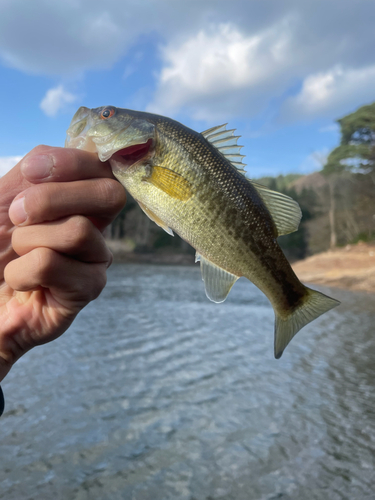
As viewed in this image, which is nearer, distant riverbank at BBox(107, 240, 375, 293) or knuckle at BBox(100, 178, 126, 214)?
knuckle at BBox(100, 178, 126, 214)

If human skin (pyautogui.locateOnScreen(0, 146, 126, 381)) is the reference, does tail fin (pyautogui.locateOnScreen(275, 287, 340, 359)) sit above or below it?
below

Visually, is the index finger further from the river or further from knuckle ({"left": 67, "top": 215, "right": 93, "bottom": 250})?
the river

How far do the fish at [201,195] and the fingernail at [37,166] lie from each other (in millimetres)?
288

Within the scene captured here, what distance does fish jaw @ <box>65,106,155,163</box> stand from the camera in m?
2.10

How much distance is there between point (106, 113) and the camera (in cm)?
231

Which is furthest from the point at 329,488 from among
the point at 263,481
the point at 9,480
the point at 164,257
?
the point at 164,257

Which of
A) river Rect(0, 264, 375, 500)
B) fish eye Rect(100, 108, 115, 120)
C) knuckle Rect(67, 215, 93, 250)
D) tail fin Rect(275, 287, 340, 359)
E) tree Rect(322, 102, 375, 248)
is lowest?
river Rect(0, 264, 375, 500)

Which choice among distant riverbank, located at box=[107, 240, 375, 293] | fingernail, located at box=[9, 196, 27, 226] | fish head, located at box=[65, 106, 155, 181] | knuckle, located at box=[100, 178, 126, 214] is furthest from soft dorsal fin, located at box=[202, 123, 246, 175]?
distant riverbank, located at box=[107, 240, 375, 293]

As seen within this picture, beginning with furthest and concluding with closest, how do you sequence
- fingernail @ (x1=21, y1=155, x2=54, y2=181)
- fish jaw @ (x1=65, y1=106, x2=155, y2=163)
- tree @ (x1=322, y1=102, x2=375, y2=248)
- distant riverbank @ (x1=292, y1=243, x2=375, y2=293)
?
tree @ (x1=322, y1=102, x2=375, y2=248), distant riverbank @ (x1=292, y1=243, x2=375, y2=293), fish jaw @ (x1=65, y1=106, x2=155, y2=163), fingernail @ (x1=21, y1=155, x2=54, y2=181)

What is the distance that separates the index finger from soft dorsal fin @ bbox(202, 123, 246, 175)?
788mm

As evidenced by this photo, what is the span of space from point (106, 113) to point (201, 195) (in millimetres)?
772

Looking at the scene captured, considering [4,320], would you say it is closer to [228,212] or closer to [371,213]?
[228,212]

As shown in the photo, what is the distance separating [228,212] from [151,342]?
11238 millimetres

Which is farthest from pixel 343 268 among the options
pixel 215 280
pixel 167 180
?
pixel 167 180
